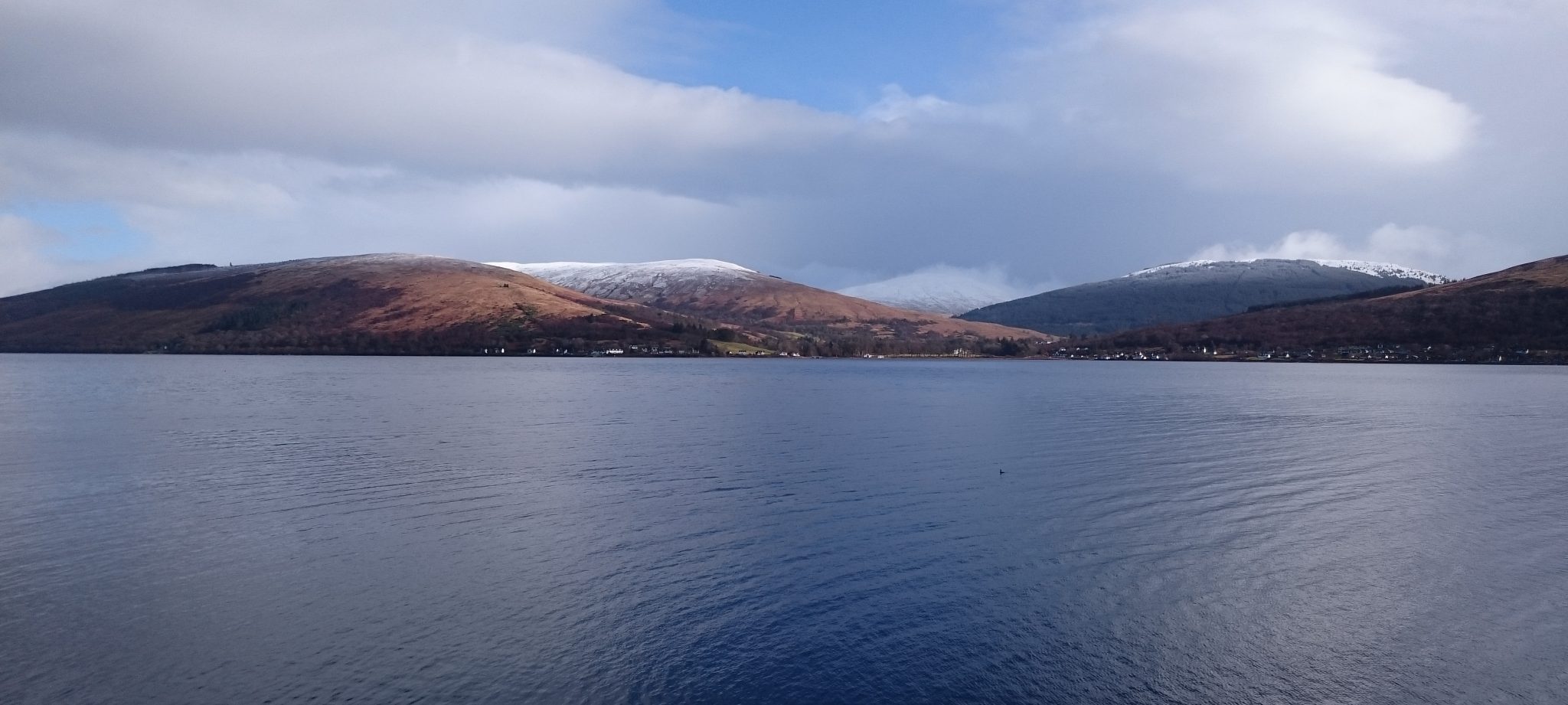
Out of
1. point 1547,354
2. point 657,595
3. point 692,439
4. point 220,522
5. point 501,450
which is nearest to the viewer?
point 657,595

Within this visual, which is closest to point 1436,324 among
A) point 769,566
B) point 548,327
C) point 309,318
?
point 548,327

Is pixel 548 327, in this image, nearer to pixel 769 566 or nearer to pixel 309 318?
pixel 309 318

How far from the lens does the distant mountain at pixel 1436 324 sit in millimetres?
144125

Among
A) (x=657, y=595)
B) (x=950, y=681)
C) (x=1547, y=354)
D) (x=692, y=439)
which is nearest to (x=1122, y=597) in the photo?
(x=950, y=681)

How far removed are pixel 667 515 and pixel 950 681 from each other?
40.0 ft

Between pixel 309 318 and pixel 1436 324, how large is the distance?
202 m

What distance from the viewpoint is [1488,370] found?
4934 inches

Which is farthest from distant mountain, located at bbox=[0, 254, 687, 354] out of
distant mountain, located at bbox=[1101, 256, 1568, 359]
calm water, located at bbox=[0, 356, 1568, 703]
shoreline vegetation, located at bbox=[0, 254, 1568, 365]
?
calm water, located at bbox=[0, 356, 1568, 703]

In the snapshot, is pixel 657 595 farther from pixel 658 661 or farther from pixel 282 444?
pixel 282 444

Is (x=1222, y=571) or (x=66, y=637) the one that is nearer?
(x=66, y=637)

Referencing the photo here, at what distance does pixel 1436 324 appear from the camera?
514ft

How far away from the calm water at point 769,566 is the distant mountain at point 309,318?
126666 millimetres

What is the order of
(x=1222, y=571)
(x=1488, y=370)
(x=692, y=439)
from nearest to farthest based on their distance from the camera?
(x=1222, y=571), (x=692, y=439), (x=1488, y=370)

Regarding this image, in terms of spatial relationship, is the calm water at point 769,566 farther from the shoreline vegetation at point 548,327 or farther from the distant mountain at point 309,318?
the distant mountain at point 309,318
